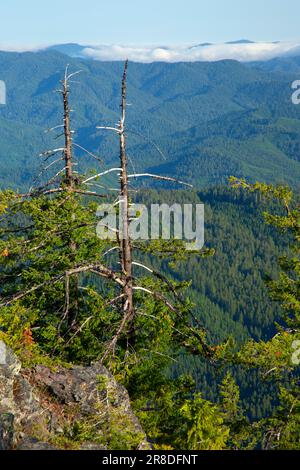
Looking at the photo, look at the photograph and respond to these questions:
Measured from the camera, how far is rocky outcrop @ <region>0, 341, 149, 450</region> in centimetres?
1147

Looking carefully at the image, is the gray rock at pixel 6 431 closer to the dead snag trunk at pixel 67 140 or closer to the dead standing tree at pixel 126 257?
the dead standing tree at pixel 126 257

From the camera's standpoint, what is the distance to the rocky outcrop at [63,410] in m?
11.5

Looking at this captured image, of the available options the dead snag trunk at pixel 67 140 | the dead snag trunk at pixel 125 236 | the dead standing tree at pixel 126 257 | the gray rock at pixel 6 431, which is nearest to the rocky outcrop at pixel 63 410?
the gray rock at pixel 6 431

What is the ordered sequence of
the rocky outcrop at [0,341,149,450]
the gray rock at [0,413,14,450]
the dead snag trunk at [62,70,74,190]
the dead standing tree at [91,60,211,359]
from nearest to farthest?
the gray rock at [0,413,14,450] < the rocky outcrop at [0,341,149,450] < the dead standing tree at [91,60,211,359] < the dead snag trunk at [62,70,74,190]

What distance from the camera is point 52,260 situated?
21.0 metres

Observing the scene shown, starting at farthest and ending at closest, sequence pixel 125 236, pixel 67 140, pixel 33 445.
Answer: pixel 67 140, pixel 125 236, pixel 33 445

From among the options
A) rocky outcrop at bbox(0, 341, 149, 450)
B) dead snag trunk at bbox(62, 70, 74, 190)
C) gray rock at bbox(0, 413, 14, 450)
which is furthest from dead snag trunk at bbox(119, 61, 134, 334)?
gray rock at bbox(0, 413, 14, 450)

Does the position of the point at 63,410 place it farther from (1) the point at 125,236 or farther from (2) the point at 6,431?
(1) the point at 125,236

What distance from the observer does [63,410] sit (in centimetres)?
1309

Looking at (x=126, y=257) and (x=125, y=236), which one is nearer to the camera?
(x=125, y=236)

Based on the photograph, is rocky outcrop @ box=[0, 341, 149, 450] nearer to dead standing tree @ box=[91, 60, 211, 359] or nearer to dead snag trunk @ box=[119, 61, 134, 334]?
dead standing tree @ box=[91, 60, 211, 359]

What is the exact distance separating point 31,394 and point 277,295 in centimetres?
898

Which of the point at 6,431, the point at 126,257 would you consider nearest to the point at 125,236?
the point at 126,257
